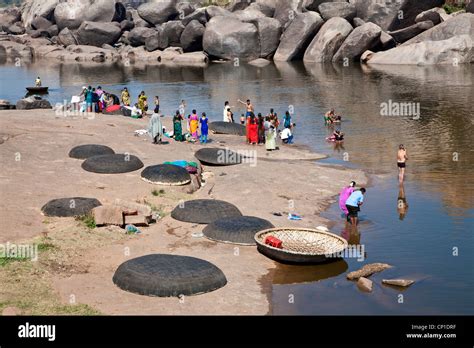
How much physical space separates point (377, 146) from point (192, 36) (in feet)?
168

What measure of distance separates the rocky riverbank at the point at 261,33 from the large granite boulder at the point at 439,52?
9cm

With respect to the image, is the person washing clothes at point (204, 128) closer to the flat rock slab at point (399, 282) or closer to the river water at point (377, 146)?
the river water at point (377, 146)

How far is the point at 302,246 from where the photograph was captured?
20.2 metres

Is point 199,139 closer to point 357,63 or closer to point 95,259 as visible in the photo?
point 95,259

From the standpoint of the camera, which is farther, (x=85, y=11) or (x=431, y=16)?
(x=85, y=11)

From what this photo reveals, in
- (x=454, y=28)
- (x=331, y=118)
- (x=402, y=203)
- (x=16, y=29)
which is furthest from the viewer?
(x=16, y=29)

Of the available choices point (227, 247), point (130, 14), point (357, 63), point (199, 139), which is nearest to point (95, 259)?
point (227, 247)

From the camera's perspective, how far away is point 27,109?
42031 millimetres

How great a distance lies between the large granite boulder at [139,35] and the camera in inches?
3460

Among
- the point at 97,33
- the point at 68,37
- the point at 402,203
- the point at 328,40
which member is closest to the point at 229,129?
the point at 402,203

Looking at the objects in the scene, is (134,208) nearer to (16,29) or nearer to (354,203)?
(354,203)

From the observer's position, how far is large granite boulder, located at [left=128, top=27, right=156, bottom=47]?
87875mm
